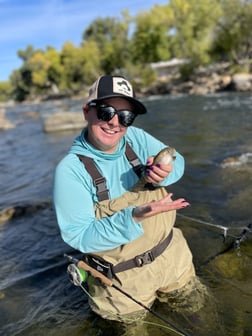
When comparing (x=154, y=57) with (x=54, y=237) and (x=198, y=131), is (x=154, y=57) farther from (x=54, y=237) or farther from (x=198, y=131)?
(x=54, y=237)

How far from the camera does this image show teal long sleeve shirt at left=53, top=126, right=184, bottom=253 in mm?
3014

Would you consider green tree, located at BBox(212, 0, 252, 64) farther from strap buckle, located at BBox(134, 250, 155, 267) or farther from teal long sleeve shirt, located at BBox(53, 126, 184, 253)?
strap buckle, located at BBox(134, 250, 155, 267)

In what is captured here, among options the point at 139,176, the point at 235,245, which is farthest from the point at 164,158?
the point at 235,245

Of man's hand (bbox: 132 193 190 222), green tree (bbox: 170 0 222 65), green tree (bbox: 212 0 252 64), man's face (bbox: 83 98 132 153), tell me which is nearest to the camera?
man's hand (bbox: 132 193 190 222)

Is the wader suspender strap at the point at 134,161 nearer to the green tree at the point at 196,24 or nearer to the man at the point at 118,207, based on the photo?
the man at the point at 118,207

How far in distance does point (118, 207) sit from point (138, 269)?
0.65 m

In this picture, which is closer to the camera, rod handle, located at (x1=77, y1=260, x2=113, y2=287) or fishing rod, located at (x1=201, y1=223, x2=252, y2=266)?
rod handle, located at (x1=77, y1=260, x2=113, y2=287)

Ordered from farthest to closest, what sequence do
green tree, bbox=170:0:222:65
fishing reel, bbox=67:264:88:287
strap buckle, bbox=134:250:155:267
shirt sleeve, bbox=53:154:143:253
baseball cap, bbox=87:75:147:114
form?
green tree, bbox=170:0:222:65
fishing reel, bbox=67:264:88:287
strap buckle, bbox=134:250:155:267
baseball cap, bbox=87:75:147:114
shirt sleeve, bbox=53:154:143:253

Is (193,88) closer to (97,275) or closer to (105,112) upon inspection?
(105,112)

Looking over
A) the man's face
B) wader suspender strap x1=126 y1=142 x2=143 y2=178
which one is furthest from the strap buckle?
the man's face

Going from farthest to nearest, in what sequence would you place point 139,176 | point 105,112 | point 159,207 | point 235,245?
point 235,245
point 139,176
point 105,112
point 159,207

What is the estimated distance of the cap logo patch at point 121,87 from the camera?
3.17m

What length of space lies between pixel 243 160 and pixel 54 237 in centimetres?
566

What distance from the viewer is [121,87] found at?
10.5 ft
